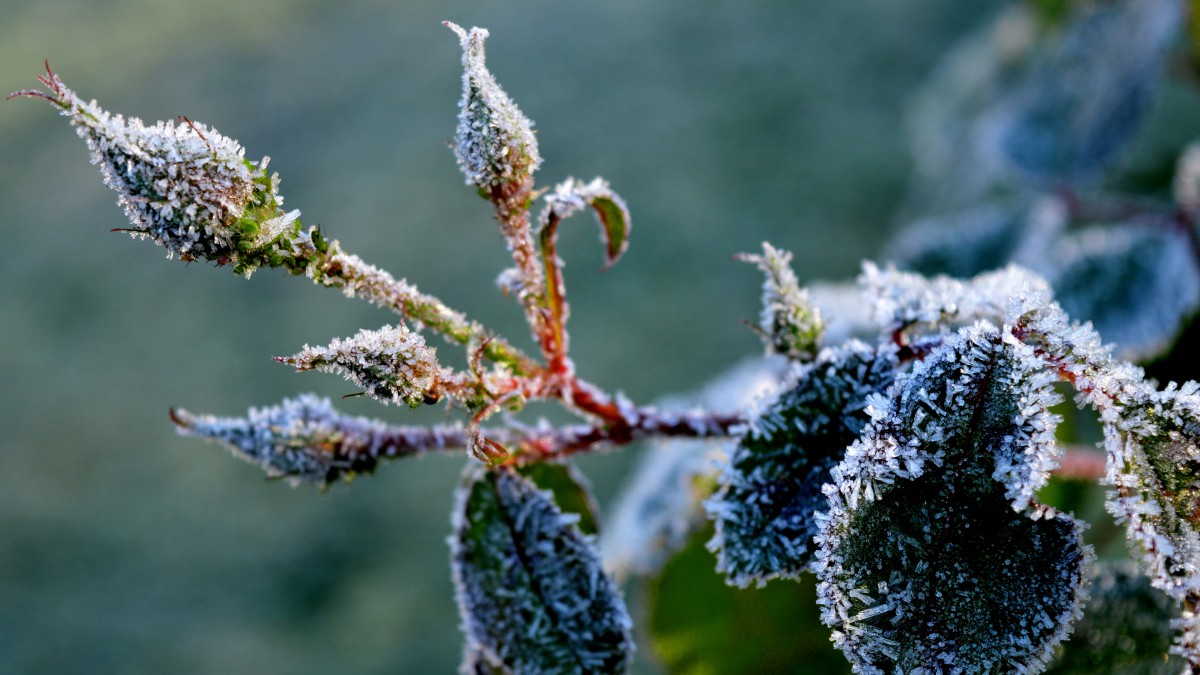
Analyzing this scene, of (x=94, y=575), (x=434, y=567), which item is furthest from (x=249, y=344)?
(x=434, y=567)

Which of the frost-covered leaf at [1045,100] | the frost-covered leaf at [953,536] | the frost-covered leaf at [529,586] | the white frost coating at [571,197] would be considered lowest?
the frost-covered leaf at [953,536]

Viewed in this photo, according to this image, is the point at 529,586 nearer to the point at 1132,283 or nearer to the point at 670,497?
the point at 670,497

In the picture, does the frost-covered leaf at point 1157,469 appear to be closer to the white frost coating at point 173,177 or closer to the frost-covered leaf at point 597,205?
the frost-covered leaf at point 597,205

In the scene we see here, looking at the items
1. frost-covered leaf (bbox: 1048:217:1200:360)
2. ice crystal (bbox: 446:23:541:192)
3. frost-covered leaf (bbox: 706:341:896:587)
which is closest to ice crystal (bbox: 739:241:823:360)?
frost-covered leaf (bbox: 706:341:896:587)

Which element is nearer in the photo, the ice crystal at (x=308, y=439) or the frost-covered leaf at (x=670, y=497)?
the ice crystal at (x=308, y=439)

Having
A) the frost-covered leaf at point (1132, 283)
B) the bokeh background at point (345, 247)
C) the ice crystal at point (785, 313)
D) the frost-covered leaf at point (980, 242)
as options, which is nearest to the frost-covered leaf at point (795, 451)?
the ice crystal at point (785, 313)

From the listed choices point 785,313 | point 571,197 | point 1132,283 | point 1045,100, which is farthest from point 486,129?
point 1045,100

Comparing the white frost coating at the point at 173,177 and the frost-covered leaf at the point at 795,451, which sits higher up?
the white frost coating at the point at 173,177

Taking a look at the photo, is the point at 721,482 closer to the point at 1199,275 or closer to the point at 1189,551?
the point at 1189,551
